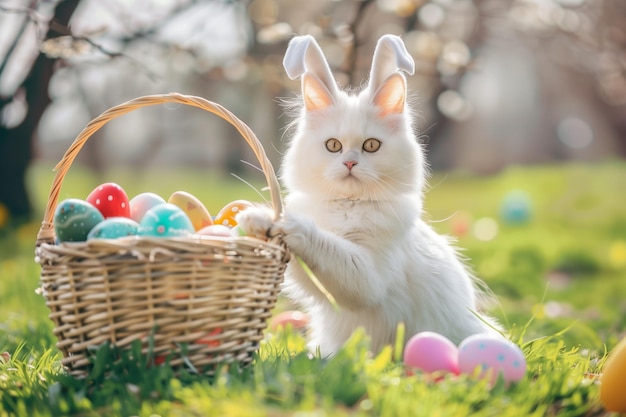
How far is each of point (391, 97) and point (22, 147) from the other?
183 inches

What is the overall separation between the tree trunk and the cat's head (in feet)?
9.20

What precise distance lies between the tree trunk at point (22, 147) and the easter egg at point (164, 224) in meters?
2.98

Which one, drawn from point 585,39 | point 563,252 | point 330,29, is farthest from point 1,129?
point 585,39

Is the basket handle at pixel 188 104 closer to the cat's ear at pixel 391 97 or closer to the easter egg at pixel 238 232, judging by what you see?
the easter egg at pixel 238 232

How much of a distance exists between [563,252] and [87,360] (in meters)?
4.69

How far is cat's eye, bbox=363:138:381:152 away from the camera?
227 centimetres

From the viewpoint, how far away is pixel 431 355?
6.55 feet

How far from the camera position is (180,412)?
1.57m

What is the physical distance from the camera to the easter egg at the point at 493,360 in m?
1.95

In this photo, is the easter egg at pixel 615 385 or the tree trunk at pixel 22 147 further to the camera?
the tree trunk at pixel 22 147

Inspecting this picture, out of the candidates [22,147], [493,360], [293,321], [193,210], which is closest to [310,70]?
[193,210]

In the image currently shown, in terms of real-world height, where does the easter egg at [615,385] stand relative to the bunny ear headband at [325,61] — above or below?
below

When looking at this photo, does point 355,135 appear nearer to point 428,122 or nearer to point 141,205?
point 141,205

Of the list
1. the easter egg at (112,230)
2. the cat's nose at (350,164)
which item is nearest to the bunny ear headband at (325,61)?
the cat's nose at (350,164)
